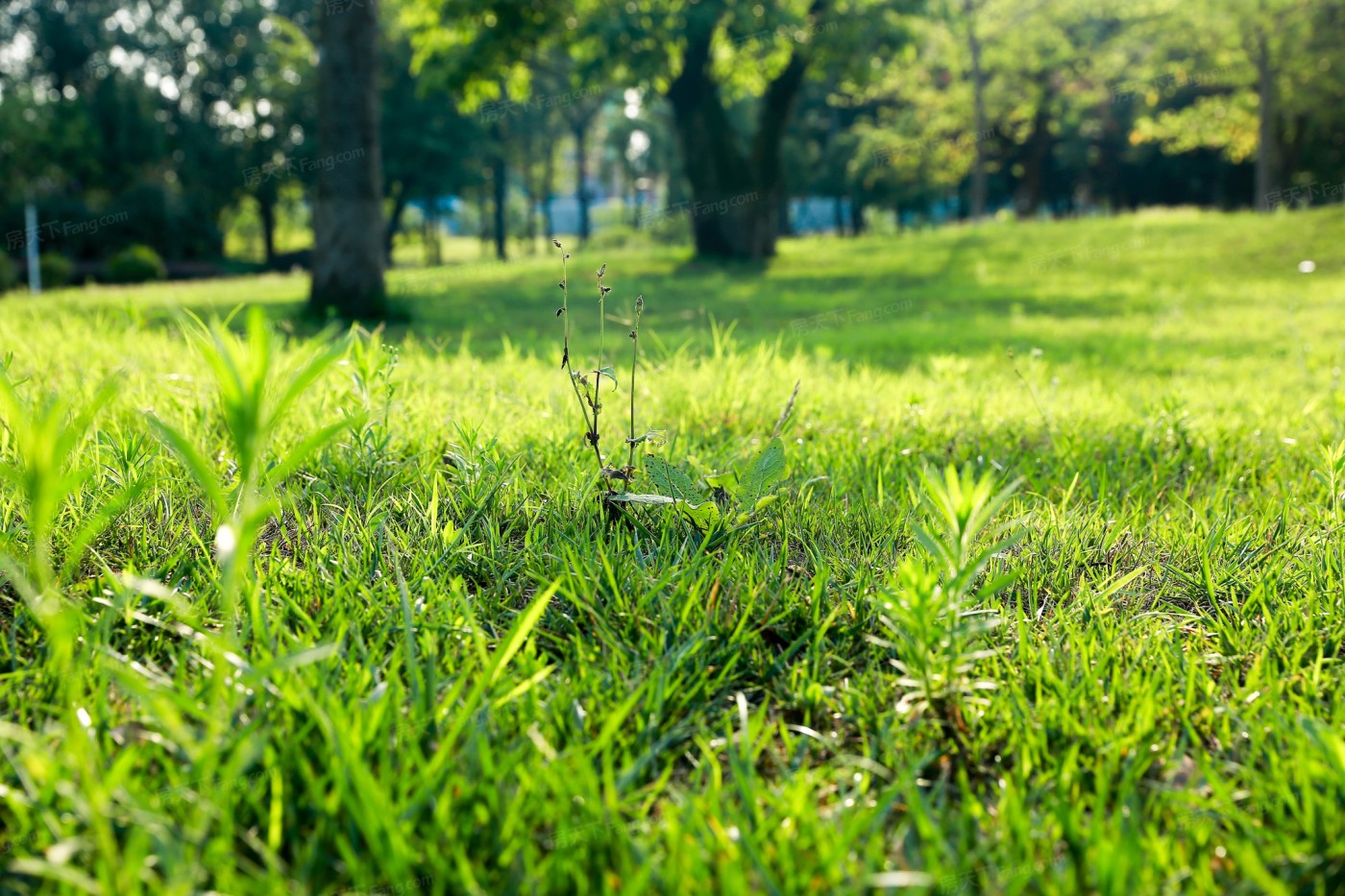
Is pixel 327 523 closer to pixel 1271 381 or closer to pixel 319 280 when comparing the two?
pixel 1271 381

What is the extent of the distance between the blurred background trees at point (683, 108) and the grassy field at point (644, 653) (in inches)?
524

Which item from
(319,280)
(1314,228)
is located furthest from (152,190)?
(1314,228)

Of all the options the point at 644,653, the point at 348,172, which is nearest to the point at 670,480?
the point at 644,653

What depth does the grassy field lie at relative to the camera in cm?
127

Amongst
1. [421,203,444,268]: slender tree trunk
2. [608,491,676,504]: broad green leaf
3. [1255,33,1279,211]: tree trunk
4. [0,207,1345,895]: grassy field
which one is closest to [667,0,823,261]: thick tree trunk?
[0,207,1345,895]: grassy field

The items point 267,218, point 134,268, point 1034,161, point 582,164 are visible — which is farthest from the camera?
point 582,164

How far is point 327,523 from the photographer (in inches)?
97.0

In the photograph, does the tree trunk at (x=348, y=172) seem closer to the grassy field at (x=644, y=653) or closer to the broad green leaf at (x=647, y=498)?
the grassy field at (x=644, y=653)

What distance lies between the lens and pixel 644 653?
1853 mm

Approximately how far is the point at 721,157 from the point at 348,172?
9.91 meters

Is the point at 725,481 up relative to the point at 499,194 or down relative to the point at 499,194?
down

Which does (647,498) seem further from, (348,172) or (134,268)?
(134,268)

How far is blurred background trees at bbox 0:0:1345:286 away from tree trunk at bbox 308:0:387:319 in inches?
264

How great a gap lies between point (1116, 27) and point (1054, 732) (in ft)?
154
